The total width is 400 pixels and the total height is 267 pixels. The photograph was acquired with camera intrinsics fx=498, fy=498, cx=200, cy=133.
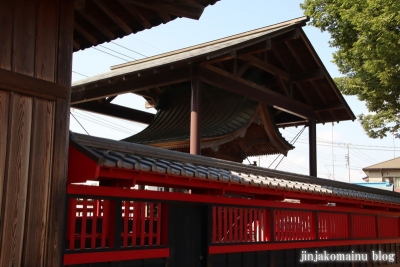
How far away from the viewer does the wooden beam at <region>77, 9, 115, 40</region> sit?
7.36 m

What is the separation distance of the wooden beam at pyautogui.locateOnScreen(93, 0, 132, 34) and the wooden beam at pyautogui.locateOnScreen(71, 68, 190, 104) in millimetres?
3000

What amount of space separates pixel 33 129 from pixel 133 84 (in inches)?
226

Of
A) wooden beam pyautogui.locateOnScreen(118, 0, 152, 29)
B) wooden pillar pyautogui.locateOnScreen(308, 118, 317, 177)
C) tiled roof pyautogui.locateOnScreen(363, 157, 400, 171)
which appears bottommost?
wooden pillar pyautogui.locateOnScreen(308, 118, 317, 177)

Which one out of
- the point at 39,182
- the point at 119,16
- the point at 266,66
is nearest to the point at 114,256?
the point at 39,182

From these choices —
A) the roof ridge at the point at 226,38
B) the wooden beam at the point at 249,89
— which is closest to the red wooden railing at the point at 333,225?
the wooden beam at the point at 249,89

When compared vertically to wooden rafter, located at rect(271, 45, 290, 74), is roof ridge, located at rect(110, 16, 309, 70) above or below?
above

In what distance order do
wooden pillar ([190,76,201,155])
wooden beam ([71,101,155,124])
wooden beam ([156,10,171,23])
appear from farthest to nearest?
wooden beam ([71,101,155,124]) < wooden pillar ([190,76,201,155]) < wooden beam ([156,10,171,23])

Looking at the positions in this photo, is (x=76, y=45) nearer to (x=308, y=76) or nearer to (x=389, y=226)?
(x=308, y=76)

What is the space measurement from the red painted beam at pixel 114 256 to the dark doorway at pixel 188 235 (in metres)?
0.33

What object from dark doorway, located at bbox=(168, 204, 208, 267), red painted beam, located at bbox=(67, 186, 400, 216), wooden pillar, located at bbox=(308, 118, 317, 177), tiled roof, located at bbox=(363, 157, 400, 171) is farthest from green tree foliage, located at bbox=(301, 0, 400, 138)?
tiled roof, located at bbox=(363, 157, 400, 171)

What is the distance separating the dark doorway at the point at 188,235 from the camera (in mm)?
8008

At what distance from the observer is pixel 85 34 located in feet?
26.0

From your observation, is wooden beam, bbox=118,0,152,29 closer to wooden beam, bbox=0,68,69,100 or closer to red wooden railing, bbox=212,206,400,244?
wooden beam, bbox=0,68,69,100

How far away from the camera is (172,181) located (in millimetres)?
7430
